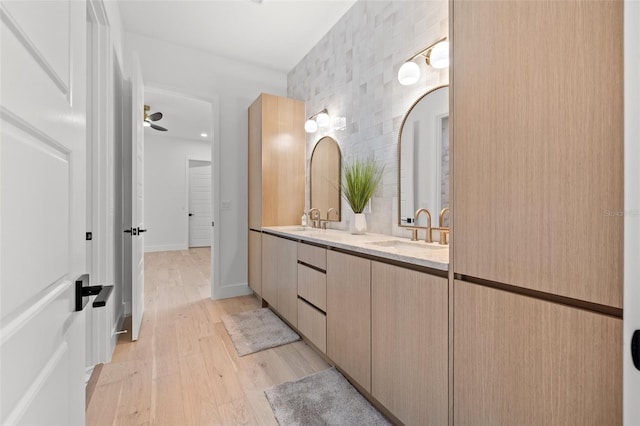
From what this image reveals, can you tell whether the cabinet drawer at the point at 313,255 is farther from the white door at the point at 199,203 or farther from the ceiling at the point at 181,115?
the white door at the point at 199,203

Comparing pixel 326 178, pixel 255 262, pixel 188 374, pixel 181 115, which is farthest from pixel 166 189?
pixel 188 374

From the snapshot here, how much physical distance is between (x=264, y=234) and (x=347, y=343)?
1.51m

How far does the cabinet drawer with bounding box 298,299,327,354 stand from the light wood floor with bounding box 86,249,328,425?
5.4 inches

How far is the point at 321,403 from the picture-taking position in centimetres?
151

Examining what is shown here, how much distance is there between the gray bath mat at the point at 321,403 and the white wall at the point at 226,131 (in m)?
1.86

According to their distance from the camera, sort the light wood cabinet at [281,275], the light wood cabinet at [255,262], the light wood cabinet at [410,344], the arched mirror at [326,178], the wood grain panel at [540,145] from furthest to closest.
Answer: the light wood cabinet at [255,262], the arched mirror at [326,178], the light wood cabinet at [281,275], the light wood cabinet at [410,344], the wood grain panel at [540,145]

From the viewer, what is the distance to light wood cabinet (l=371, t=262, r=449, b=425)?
42.6 inches

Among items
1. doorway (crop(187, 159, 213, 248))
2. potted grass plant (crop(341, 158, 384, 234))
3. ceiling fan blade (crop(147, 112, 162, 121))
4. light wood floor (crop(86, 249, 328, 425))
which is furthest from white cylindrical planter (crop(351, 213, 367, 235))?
doorway (crop(187, 159, 213, 248))

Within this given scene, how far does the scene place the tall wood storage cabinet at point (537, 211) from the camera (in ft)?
2.26

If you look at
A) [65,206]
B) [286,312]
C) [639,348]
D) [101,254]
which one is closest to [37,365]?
[65,206]

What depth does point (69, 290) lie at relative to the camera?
0.66 metres

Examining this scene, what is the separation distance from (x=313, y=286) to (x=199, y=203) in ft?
20.4

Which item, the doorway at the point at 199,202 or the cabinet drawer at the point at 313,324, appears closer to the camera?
the cabinet drawer at the point at 313,324

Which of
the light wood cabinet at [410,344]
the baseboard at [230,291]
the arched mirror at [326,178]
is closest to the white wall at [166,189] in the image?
the baseboard at [230,291]
